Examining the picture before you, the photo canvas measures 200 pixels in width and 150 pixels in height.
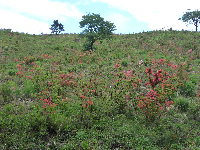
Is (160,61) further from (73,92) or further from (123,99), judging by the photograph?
(73,92)

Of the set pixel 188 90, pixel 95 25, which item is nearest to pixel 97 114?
pixel 188 90

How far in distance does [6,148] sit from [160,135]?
495 centimetres

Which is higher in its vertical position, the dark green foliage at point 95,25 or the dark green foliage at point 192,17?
the dark green foliage at point 192,17

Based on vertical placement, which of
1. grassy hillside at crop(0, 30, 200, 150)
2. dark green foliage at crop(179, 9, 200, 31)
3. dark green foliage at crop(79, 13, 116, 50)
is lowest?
grassy hillside at crop(0, 30, 200, 150)

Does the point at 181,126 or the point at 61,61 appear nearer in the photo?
the point at 181,126

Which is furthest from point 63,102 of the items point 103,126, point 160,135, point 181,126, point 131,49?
A: point 131,49

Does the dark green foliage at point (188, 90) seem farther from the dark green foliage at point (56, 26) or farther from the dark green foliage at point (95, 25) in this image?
the dark green foliage at point (56, 26)

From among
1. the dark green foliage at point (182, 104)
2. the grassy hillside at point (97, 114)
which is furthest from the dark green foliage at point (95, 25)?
the dark green foliage at point (182, 104)

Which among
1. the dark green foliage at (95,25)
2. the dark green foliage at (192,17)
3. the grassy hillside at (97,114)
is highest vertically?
the dark green foliage at (192,17)

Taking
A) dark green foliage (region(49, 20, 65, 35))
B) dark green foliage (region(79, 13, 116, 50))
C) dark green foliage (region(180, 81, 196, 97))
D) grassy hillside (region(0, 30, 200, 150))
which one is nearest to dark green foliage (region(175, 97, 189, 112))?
grassy hillside (region(0, 30, 200, 150))

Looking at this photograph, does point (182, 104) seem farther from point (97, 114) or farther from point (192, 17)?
point (192, 17)

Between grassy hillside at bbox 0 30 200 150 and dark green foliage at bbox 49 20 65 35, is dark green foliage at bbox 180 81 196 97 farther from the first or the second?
dark green foliage at bbox 49 20 65 35

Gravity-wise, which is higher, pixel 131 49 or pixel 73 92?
pixel 131 49

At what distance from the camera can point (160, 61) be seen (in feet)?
40.1
